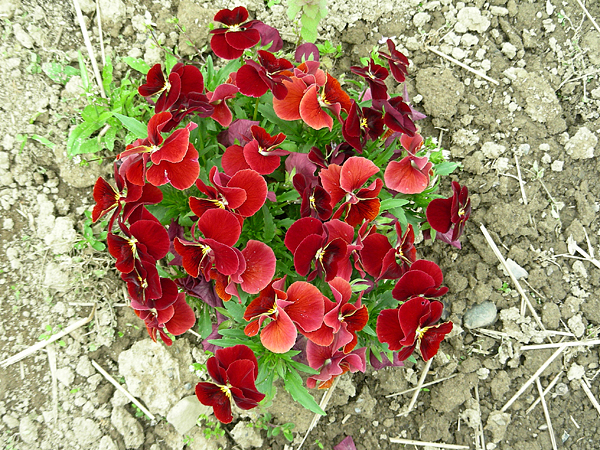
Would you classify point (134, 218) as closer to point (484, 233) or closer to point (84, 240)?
point (84, 240)

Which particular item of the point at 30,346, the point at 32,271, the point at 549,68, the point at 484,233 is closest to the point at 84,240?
the point at 32,271

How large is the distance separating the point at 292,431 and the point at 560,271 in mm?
2135

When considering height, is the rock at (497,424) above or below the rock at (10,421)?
above

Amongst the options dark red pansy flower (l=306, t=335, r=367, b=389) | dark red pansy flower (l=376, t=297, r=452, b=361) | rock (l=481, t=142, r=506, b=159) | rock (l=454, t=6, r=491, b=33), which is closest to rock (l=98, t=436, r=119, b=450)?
dark red pansy flower (l=306, t=335, r=367, b=389)

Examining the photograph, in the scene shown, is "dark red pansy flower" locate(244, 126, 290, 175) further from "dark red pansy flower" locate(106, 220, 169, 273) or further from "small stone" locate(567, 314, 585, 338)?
"small stone" locate(567, 314, 585, 338)

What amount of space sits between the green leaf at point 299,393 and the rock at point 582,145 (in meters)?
2.55

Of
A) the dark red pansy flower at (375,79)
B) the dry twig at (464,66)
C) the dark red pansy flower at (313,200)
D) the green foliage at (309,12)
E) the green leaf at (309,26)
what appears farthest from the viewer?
the dry twig at (464,66)

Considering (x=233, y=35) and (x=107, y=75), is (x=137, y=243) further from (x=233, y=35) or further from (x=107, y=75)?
(x=107, y=75)

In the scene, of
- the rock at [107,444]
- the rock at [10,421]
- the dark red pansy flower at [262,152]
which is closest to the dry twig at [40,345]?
the rock at [10,421]

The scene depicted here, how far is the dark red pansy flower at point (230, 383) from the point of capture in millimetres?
1885

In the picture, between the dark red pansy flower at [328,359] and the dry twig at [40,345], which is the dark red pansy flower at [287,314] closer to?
the dark red pansy flower at [328,359]

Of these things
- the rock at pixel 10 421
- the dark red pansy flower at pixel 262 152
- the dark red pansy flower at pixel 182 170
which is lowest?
the rock at pixel 10 421

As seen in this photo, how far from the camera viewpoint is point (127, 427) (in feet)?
9.04

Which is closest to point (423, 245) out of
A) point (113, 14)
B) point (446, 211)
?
point (446, 211)
